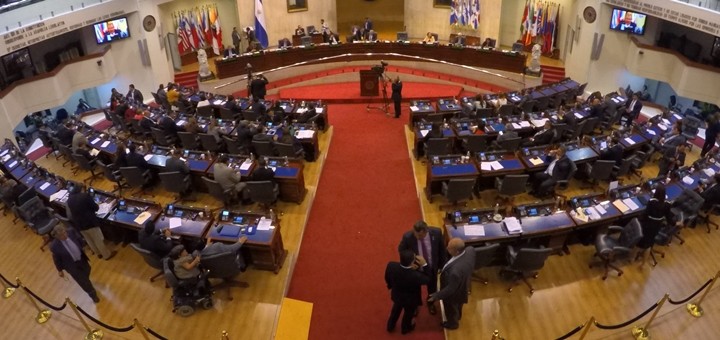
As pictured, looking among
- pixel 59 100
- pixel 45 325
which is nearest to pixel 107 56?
pixel 59 100

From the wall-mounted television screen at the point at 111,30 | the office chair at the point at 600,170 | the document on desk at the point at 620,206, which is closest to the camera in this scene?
the document on desk at the point at 620,206

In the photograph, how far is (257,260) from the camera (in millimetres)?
8391

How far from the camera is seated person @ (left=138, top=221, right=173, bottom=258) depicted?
7559 mm

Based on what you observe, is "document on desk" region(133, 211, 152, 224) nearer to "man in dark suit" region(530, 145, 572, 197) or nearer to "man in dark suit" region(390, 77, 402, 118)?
"man in dark suit" region(530, 145, 572, 197)

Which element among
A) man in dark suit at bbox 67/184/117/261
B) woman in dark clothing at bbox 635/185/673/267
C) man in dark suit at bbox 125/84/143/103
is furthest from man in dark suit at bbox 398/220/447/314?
man in dark suit at bbox 125/84/143/103

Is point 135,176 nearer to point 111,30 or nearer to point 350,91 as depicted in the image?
point 350,91

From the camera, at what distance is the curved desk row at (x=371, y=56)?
60.0ft

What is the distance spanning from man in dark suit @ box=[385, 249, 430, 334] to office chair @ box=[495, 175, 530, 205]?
385cm

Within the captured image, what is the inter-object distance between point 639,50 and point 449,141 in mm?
9389

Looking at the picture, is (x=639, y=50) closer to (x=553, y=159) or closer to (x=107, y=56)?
(x=553, y=159)

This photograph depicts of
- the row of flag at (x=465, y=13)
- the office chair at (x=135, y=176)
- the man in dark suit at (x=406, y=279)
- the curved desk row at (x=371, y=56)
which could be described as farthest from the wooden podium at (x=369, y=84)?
the man in dark suit at (x=406, y=279)

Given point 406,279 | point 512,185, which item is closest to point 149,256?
point 406,279

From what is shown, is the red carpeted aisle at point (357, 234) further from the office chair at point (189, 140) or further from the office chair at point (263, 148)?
the office chair at point (189, 140)

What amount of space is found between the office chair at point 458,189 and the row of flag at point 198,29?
48.4ft
